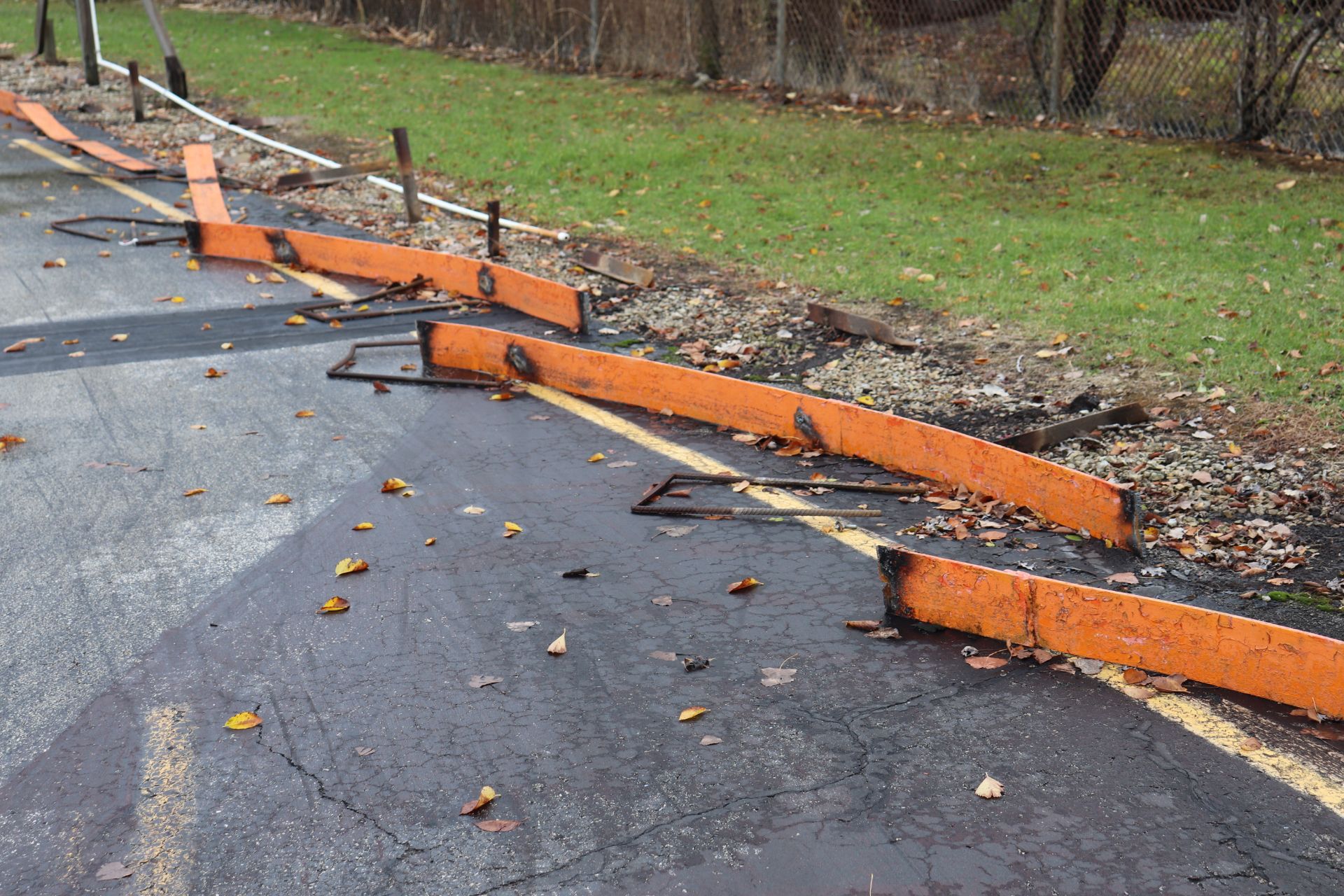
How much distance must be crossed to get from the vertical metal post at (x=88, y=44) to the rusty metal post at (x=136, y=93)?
8.03 ft

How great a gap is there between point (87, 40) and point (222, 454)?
48.1ft

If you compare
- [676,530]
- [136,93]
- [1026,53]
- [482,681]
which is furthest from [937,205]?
[136,93]

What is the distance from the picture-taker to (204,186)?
1205 centimetres

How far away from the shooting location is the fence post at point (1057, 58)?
13.4 metres

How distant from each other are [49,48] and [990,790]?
21406mm

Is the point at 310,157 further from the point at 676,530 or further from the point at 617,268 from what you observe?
the point at 676,530

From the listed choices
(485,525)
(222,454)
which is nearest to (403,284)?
(222,454)

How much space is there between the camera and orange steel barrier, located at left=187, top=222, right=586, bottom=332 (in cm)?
852

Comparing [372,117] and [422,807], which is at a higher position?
[372,117]

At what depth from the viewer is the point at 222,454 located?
21.1 ft

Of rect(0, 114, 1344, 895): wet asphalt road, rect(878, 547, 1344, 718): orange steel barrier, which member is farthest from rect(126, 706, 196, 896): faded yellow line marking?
rect(878, 547, 1344, 718): orange steel barrier

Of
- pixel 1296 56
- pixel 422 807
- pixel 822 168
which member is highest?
pixel 1296 56

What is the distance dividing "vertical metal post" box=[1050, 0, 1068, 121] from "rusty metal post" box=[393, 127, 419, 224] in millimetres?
7232

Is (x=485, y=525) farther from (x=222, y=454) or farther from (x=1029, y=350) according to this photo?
(x=1029, y=350)
